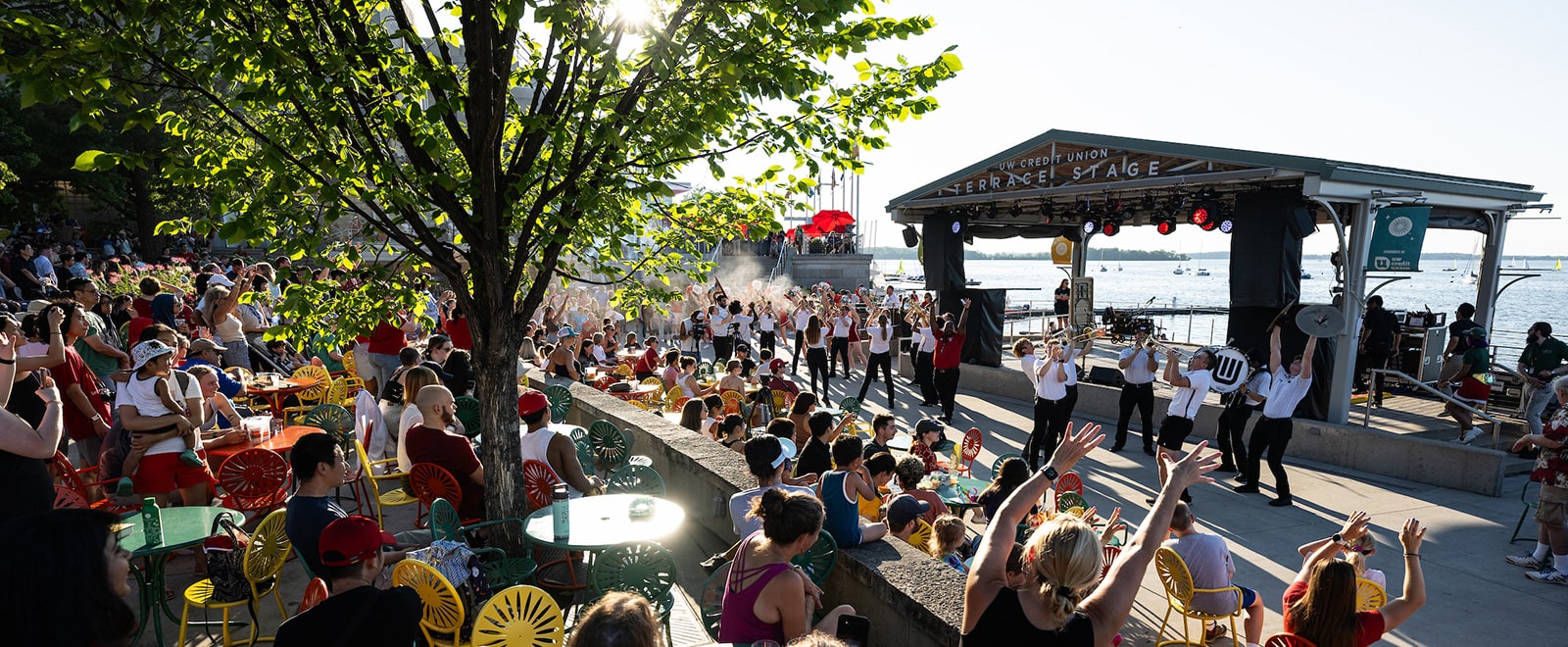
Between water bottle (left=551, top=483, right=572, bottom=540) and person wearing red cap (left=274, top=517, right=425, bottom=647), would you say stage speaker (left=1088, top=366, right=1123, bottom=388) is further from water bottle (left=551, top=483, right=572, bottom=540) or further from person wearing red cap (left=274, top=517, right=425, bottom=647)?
person wearing red cap (left=274, top=517, right=425, bottom=647)

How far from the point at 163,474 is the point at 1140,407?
10.2 m

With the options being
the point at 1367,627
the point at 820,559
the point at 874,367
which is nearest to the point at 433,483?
the point at 820,559

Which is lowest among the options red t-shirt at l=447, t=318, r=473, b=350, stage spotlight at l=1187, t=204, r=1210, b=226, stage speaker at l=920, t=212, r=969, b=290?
red t-shirt at l=447, t=318, r=473, b=350

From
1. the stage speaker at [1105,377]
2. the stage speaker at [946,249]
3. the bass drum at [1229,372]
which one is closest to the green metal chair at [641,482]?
the bass drum at [1229,372]

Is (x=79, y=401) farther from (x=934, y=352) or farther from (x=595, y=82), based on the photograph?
(x=934, y=352)

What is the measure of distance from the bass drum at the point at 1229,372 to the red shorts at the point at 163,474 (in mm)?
9477

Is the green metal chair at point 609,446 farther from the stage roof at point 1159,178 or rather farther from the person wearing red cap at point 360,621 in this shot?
the stage roof at point 1159,178

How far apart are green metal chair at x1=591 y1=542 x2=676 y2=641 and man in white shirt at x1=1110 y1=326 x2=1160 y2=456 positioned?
7.97m

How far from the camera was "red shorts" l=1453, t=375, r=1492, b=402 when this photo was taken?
34.1 feet

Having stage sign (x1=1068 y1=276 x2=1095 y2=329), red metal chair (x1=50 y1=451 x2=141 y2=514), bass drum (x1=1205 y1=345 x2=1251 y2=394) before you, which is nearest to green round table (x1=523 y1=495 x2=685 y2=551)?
red metal chair (x1=50 y1=451 x2=141 y2=514)

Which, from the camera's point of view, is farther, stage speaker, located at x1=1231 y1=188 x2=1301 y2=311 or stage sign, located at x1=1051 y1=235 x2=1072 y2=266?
stage sign, located at x1=1051 y1=235 x2=1072 y2=266

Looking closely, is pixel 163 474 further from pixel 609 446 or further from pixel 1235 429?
pixel 1235 429

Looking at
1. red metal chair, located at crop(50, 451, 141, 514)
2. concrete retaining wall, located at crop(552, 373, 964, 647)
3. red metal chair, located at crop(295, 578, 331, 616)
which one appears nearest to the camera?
red metal chair, located at crop(295, 578, 331, 616)

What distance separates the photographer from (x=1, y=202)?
74.1 feet
